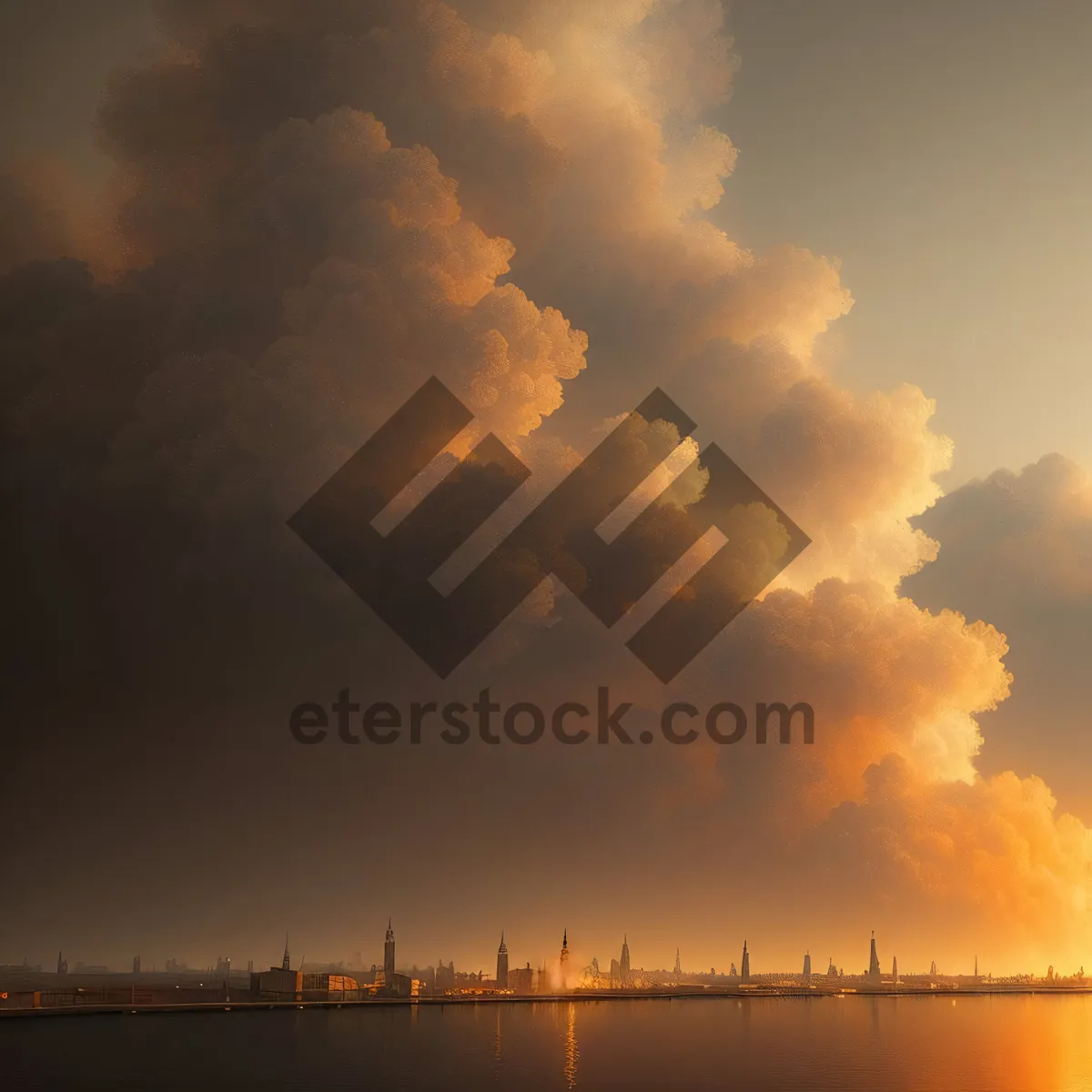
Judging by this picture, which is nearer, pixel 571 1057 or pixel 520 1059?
pixel 520 1059

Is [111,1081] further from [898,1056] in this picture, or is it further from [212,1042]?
[898,1056]

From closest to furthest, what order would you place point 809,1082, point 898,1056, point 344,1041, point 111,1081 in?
1. point 111,1081
2. point 809,1082
3. point 898,1056
4. point 344,1041

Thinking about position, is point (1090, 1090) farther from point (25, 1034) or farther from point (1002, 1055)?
point (25, 1034)

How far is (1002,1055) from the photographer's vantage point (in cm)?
15625

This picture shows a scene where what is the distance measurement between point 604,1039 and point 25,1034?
90.4 metres

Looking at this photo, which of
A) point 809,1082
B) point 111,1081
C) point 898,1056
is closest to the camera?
A: point 111,1081

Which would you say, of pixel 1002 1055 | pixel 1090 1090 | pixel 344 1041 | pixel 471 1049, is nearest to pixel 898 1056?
pixel 1002 1055

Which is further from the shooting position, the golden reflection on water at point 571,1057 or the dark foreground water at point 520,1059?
the golden reflection on water at point 571,1057

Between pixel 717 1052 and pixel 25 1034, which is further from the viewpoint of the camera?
pixel 25 1034

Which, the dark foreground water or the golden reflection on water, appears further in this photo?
the golden reflection on water

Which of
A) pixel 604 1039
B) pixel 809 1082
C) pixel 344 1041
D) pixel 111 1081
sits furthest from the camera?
pixel 604 1039

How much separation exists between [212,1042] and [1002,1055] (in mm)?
111608

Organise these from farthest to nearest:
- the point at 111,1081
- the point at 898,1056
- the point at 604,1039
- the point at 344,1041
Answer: the point at 604,1039, the point at 344,1041, the point at 898,1056, the point at 111,1081

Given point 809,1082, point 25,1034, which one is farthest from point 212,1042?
point 809,1082
